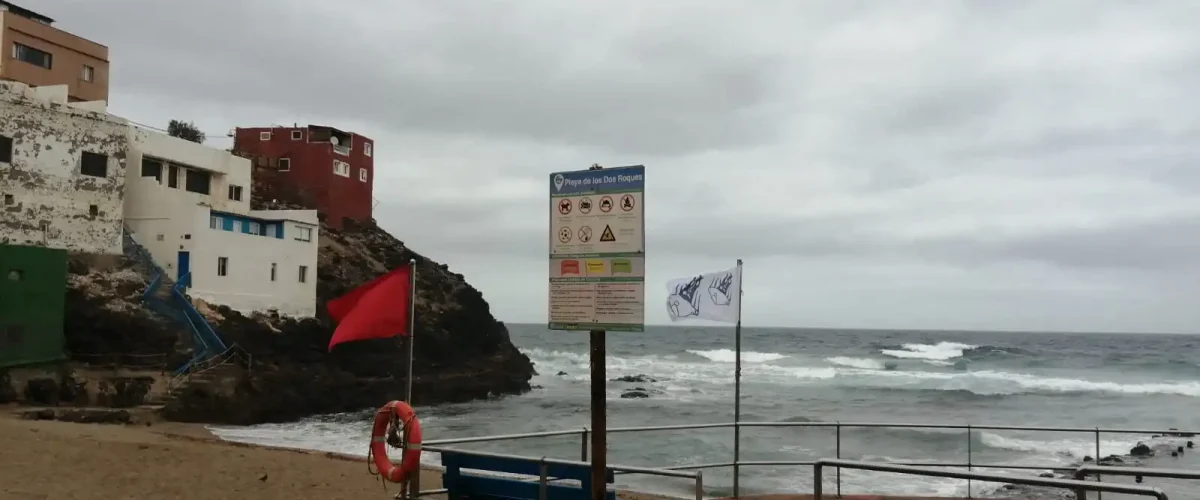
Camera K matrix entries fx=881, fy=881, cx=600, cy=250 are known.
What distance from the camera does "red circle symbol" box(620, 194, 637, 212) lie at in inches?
225

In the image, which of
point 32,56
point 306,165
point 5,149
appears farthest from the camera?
point 306,165

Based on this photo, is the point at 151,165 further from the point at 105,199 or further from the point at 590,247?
the point at 590,247

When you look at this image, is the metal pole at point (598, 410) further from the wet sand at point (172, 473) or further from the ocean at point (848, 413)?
the ocean at point (848, 413)

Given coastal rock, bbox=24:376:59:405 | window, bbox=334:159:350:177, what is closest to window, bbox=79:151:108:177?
coastal rock, bbox=24:376:59:405

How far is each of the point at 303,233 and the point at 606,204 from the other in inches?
1530

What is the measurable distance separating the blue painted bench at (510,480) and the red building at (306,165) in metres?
45.2

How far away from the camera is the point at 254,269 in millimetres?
38562

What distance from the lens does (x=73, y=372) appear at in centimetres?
2866

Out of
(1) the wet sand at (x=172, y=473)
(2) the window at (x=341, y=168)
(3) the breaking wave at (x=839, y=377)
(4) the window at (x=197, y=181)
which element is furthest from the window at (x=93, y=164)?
(3) the breaking wave at (x=839, y=377)

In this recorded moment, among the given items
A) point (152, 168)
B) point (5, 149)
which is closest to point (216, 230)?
point (152, 168)

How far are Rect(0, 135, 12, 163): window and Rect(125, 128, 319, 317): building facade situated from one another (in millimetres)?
4993

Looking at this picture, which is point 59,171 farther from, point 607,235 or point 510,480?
point 607,235

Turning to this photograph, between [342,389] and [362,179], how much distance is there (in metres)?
18.9

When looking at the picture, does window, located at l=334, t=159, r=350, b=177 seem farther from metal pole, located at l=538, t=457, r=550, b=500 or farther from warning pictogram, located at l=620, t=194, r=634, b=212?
warning pictogram, located at l=620, t=194, r=634, b=212
